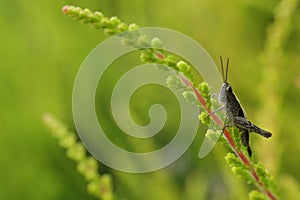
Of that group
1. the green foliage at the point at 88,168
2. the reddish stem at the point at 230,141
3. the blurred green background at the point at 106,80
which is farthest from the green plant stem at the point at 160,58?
the blurred green background at the point at 106,80

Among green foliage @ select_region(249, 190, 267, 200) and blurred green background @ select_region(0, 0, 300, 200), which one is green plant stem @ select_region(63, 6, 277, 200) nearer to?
green foliage @ select_region(249, 190, 267, 200)

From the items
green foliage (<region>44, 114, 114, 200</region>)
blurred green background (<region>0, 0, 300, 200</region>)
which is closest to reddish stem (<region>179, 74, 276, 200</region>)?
green foliage (<region>44, 114, 114, 200</region>)

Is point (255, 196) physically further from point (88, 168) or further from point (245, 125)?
point (88, 168)

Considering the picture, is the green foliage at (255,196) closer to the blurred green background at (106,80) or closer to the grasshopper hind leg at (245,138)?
the grasshopper hind leg at (245,138)

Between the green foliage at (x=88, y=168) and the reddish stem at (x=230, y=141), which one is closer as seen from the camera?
the reddish stem at (x=230, y=141)

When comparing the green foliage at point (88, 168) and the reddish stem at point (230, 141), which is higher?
the green foliage at point (88, 168)

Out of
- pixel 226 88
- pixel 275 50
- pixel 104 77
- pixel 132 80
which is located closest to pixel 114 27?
pixel 226 88

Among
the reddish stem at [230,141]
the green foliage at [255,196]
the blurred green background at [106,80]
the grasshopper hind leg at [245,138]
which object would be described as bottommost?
the green foliage at [255,196]

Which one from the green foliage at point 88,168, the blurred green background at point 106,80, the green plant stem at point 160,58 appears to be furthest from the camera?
the blurred green background at point 106,80

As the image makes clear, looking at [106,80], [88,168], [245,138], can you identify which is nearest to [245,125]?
[245,138]
